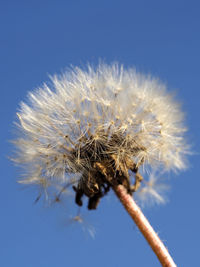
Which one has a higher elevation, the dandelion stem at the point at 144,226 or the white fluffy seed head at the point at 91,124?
the white fluffy seed head at the point at 91,124

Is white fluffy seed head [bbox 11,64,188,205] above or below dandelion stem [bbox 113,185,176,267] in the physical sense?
above

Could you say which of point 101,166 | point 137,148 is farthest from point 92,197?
point 137,148

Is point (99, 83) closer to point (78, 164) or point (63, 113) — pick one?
point (63, 113)

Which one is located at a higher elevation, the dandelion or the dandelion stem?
the dandelion
